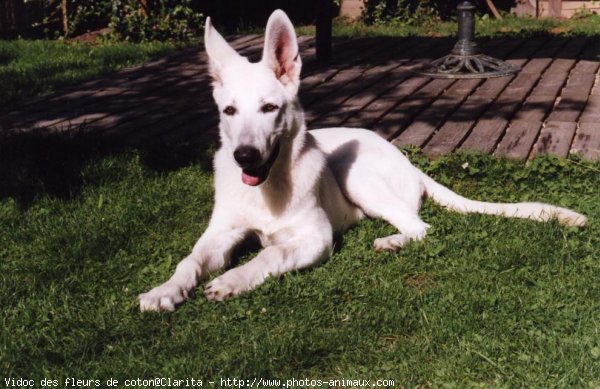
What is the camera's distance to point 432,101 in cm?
712

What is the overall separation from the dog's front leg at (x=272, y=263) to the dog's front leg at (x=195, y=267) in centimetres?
14

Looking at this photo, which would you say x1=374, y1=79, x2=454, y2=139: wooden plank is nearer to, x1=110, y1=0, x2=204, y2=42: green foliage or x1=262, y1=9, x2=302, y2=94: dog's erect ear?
x1=262, y1=9, x2=302, y2=94: dog's erect ear

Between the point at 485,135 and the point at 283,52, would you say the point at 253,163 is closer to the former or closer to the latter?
the point at 283,52

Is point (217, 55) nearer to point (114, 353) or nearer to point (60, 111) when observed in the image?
point (114, 353)

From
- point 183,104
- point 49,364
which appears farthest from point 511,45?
point 49,364

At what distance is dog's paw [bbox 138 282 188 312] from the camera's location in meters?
3.45

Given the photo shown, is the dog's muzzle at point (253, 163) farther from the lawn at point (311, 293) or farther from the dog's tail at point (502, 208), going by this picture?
the dog's tail at point (502, 208)

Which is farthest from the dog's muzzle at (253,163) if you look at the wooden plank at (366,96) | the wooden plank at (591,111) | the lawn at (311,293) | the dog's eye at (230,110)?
the wooden plank at (591,111)

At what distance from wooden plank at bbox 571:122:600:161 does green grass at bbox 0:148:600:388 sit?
0.51 meters

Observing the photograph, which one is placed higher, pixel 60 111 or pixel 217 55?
pixel 217 55

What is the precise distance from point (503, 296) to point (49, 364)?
209 centimetres

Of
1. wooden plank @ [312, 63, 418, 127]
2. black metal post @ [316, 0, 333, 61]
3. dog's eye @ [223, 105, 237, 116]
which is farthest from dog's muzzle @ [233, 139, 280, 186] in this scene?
black metal post @ [316, 0, 333, 61]

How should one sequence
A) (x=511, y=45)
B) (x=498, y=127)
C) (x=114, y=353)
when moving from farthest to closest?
(x=511, y=45)
(x=498, y=127)
(x=114, y=353)

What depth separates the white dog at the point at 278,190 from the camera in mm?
3725
